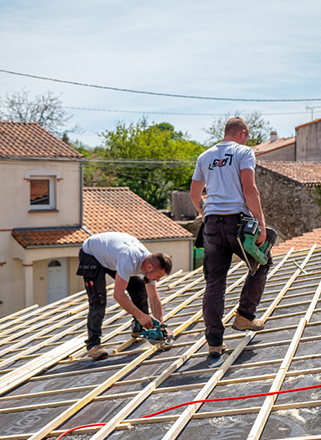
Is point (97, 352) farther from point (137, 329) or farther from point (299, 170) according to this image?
point (299, 170)

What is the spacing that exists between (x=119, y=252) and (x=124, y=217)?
1586 cm

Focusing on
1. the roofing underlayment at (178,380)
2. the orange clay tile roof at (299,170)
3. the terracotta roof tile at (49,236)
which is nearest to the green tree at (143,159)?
the orange clay tile roof at (299,170)

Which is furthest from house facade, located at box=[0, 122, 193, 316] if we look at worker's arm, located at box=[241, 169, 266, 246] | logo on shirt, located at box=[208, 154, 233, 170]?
worker's arm, located at box=[241, 169, 266, 246]

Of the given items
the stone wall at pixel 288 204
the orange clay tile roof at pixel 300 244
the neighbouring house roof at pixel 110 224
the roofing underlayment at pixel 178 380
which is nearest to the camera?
the roofing underlayment at pixel 178 380

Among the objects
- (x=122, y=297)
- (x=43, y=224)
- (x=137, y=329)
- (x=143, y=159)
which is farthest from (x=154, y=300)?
(x=143, y=159)

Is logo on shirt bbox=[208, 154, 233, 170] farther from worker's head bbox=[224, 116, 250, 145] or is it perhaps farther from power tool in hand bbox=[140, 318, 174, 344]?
power tool in hand bbox=[140, 318, 174, 344]

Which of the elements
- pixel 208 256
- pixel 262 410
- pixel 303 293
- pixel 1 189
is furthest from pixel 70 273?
pixel 262 410

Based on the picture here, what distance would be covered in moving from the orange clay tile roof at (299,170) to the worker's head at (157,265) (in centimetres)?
1762

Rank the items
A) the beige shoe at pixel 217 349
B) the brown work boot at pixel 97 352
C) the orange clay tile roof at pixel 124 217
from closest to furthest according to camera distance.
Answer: the beige shoe at pixel 217 349 → the brown work boot at pixel 97 352 → the orange clay tile roof at pixel 124 217

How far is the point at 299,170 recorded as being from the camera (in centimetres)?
2227

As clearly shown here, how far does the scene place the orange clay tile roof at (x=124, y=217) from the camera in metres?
19.4

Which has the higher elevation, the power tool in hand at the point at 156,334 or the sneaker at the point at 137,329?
the power tool in hand at the point at 156,334

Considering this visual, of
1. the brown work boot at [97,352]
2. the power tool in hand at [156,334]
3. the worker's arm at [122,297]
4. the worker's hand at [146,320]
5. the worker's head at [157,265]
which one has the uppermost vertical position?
the worker's head at [157,265]

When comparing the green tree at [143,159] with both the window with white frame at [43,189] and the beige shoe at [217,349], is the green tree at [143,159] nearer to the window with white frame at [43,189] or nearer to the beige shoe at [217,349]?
the window with white frame at [43,189]
